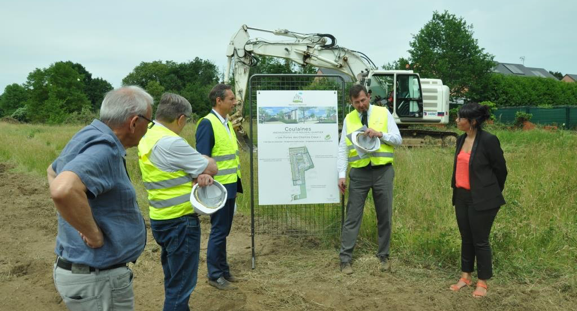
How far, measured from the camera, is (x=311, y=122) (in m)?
5.32

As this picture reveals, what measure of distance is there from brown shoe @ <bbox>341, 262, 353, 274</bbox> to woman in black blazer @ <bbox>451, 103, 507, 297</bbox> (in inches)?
43.7

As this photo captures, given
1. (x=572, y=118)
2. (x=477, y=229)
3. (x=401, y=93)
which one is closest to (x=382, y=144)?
(x=477, y=229)

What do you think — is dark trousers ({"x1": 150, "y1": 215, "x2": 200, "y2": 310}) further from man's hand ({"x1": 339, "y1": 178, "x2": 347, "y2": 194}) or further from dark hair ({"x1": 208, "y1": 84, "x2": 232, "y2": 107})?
man's hand ({"x1": 339, "y1": 178, "x2": 347, "y2": 194})

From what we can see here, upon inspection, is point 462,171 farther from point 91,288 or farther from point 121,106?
point 91,288

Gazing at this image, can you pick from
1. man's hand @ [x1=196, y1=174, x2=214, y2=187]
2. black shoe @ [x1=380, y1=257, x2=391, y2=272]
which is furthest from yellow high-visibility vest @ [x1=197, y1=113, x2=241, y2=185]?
black shoe @ [x1=380, y1=257, x2=391, y2=272]

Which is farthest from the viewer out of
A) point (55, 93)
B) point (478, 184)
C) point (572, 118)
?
point (55, 93)

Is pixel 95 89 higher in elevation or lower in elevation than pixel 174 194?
higher

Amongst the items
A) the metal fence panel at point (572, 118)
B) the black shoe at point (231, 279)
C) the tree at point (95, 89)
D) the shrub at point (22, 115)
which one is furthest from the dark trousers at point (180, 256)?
the tree at point (95, 89)

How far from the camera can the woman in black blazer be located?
414cm

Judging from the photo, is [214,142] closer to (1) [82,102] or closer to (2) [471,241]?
(2) [471,241]

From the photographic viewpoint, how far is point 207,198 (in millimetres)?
3248

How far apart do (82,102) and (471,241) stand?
56640mm

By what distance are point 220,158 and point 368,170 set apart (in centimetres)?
167

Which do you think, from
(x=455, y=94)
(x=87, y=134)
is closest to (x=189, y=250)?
(x=87, y=134)
